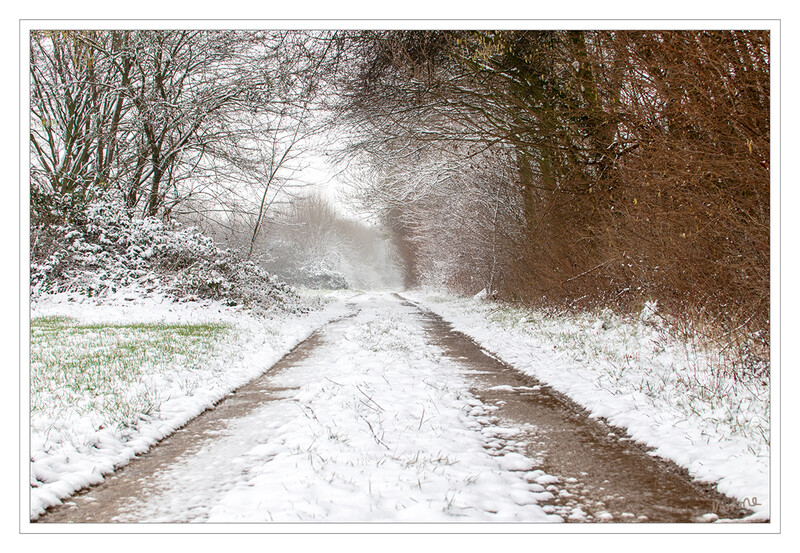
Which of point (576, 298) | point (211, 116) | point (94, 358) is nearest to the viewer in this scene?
point (94, 358)

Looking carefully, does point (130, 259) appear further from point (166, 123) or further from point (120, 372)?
point (120, 372)

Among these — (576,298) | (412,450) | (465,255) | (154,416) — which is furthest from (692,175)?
(465,255)

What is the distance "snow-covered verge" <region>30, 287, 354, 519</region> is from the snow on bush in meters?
0.59

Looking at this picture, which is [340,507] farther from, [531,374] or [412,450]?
[531,374]

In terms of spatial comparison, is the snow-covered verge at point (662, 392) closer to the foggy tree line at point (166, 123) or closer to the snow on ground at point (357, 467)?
the snow on ground at point (357, 467)

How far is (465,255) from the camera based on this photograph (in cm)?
2384

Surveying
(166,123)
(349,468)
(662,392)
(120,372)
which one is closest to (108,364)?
(120,372)

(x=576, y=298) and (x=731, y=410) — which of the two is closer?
(x=731, y=410)

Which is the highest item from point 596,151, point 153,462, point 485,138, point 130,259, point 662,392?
point 485,138

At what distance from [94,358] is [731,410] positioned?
7387mm

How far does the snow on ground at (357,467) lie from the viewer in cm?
299

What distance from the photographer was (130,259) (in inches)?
593

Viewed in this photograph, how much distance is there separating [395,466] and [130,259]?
13.8 m

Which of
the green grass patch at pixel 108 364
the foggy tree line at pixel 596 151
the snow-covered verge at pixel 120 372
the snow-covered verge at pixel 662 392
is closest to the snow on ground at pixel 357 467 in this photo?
the snow-covered verge at pixel 120 372
